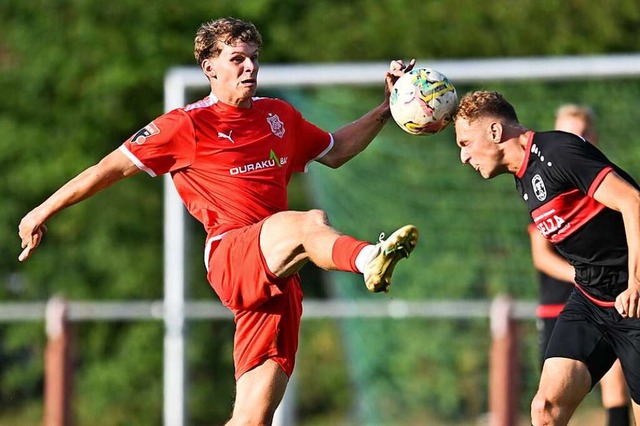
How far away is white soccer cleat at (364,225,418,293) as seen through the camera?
5.68 m

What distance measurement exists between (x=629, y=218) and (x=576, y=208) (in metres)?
0.40

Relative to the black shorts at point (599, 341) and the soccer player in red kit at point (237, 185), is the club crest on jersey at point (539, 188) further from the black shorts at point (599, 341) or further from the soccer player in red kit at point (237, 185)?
the soccer player in red kit at point (237, 185)

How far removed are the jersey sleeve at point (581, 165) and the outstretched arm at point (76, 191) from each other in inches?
82.2

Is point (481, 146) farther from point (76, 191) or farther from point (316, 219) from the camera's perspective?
point (76, 191)

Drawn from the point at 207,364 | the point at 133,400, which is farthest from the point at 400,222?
the point at 133,400

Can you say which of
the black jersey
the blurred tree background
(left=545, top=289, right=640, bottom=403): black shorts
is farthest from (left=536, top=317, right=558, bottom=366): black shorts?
the blurred tree background

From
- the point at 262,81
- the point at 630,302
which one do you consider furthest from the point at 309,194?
the point at 630,302

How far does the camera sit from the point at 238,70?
21.9 ft

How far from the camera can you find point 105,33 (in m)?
16.3

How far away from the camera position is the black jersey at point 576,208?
19.9 ft

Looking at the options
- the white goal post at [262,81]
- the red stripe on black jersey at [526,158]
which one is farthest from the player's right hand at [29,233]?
the white goal post at [262,81]

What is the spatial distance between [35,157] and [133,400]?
327cm

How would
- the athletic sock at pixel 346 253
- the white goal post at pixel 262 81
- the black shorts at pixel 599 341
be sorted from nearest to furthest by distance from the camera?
1. the athletic sock at pixel 346 253
2. the black shorts at pixel 599 341
3. the white goal post at pixel 262 81

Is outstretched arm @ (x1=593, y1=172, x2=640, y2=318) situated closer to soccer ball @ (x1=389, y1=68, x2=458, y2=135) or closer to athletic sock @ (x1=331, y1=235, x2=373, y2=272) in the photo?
soccer ball @ (x1=389, y1=68, x2=458, y2=135)
